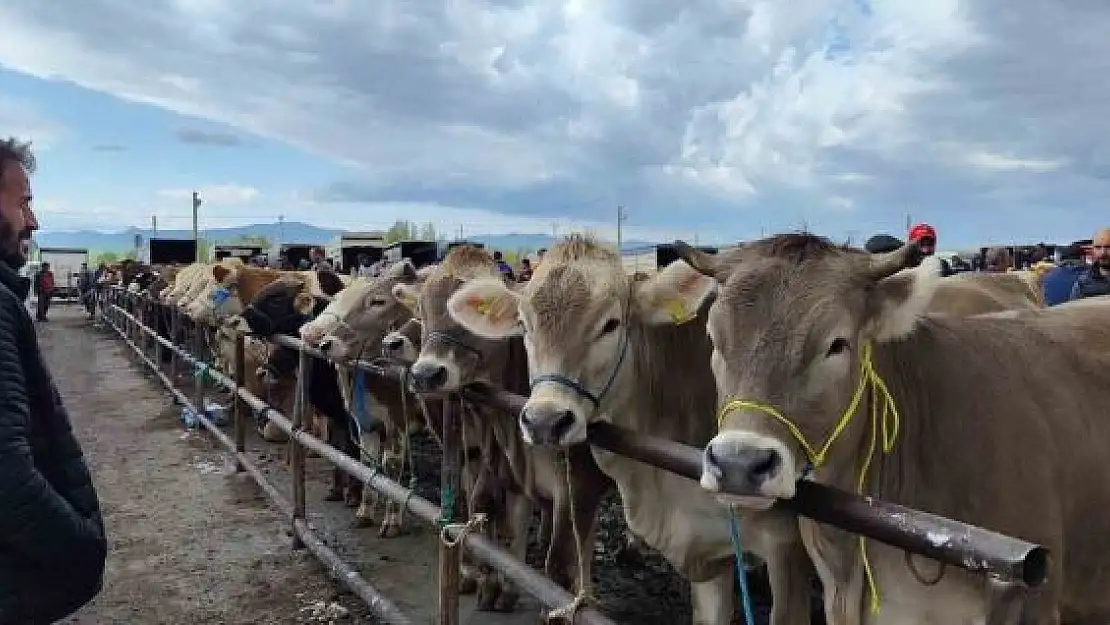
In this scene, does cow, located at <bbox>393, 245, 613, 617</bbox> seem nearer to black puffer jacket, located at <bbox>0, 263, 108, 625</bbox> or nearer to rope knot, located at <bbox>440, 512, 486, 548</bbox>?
rope knot, located at <bbox>440, 512, 486, 548</bbox>

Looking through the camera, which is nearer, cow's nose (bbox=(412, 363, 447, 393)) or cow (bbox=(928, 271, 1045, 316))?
cow's nose (bbox=(412, 363, 447, 393))

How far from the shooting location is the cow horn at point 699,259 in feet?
10.1

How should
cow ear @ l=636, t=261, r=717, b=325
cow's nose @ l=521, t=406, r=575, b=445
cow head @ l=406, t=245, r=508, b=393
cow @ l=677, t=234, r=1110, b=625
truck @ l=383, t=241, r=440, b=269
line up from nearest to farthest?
cow @ l=677, t=234, r=1110, b=625 → cow's nose @ l=521, t=406, r=575, b=445 → cow ear @ l=636, t=261, r=717, b=325 → cow head @ l=406, t=245, r=508, b=393 → truck @ l=383, t=241, r=440, b=269

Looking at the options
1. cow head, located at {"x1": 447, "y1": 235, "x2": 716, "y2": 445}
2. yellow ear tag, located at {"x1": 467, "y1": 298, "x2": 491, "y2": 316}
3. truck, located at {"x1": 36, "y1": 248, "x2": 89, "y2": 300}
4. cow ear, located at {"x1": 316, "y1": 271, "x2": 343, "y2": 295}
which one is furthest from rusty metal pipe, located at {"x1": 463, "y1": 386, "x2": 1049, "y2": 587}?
truck, located at {"x1": 36, "y1": 248, "x2": 89, "y2": 300}

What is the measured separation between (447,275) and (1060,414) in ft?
11.6

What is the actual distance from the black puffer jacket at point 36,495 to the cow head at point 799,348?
5.83 ft

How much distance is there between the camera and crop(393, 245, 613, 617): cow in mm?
4605

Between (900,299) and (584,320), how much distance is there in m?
1.56

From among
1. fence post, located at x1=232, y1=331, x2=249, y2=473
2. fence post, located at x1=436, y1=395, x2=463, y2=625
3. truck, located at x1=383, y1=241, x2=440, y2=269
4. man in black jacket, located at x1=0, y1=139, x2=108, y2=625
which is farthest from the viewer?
truck, located at x1=383, y1=241, x2=440, y2=269

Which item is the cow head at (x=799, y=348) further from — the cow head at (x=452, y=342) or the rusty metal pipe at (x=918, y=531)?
the cow head at (x=452, y=342)

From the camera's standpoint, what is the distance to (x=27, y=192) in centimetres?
288

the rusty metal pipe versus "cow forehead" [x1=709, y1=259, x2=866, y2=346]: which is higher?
"cow forehead" [x1=709, y1=259, x2=866, y2=346]

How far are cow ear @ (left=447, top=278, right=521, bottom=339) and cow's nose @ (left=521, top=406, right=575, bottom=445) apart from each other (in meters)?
1.10

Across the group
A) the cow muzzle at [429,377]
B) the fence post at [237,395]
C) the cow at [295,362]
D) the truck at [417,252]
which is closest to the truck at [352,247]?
the truck at [417,252]
